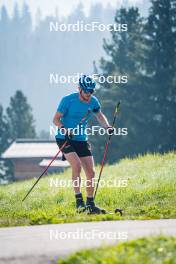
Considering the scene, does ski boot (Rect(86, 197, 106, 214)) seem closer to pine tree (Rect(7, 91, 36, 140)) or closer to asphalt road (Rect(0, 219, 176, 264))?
asphalt road (Rect(0, 219, 176, 264))

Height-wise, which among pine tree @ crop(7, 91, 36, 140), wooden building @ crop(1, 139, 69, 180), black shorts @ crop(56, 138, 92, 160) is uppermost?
black shorts @ crop(56, 138, 92, 160)

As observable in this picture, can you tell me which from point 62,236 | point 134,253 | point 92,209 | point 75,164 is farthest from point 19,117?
point 134,253

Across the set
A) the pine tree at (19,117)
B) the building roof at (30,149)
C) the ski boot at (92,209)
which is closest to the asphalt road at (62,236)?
the ski boot at (92,209)

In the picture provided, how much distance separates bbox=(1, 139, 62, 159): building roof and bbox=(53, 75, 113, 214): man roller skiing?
6648 cm

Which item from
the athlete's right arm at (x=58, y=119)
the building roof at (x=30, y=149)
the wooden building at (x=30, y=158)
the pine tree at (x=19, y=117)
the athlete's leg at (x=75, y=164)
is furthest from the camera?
the pine tree at (x=19, y=117)

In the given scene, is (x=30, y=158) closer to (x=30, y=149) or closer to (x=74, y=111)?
(x=30, y=149)

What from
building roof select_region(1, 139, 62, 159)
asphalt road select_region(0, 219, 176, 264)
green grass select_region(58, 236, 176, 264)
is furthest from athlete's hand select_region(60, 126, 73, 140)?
building roof select_region(1, 139, 62, 159)

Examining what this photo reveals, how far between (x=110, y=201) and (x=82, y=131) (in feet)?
5.92

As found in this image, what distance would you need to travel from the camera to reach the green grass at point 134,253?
19.2 feet

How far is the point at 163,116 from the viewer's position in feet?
178

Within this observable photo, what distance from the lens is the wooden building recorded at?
2891 inches

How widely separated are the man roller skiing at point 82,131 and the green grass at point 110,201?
1.78 feet

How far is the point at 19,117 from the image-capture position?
85.9 meters

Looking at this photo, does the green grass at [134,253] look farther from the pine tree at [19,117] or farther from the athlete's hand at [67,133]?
the pine tree at [19,117]
